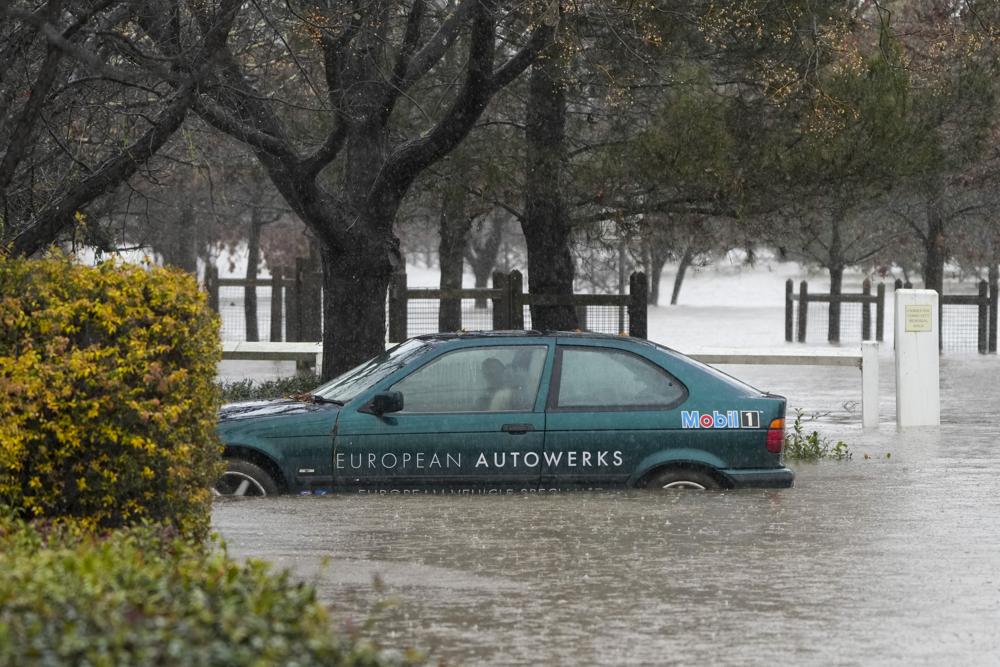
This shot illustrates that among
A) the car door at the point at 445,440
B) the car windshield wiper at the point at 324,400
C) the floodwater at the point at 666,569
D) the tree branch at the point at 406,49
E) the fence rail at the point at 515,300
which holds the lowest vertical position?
the floodwater at the point at 666,569

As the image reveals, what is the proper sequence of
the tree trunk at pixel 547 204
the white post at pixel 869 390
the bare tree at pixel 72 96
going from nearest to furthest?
1. the bare tree at pixel 72 96
2. the white post at pixel 869 390
3. the tree trunk at pixel 547 204

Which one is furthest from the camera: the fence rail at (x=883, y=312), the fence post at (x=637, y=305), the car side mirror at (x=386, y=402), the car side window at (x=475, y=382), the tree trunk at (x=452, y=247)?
the fence rail at (x=883, y=312)

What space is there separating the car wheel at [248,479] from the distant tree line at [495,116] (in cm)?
245

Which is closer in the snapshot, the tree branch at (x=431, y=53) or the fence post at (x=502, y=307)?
the tree branch at (x=431, y=53)

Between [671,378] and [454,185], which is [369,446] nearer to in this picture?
[671,378]

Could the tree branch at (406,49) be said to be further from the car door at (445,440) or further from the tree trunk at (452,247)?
the car door at (445,440)

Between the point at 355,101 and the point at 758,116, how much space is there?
542 centimetres

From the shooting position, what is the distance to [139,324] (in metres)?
7.28

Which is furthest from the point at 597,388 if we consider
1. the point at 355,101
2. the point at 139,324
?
the point at 355,101

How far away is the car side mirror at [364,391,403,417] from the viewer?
10.3 metres

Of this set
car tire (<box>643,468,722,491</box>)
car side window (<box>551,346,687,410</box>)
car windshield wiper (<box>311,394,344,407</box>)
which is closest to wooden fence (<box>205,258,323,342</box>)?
car windshield wiper (<box>311,394,344,407</box>)

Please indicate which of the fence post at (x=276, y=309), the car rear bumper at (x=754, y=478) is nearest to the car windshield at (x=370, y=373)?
the car rear bumper at (x=754, y=478)

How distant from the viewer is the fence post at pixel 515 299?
19.3 m

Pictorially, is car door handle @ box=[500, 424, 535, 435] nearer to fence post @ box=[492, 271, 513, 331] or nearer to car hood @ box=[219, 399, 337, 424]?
car hood @ box=[219, 399, 337, 424]
